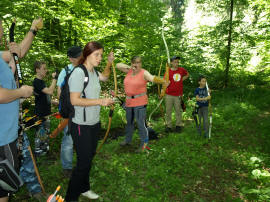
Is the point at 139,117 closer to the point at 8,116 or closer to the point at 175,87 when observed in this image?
the point at 175,87

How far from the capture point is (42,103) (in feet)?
14.9

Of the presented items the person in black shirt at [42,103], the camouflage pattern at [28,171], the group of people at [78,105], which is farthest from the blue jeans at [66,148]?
the person in black shirt at [42,103]

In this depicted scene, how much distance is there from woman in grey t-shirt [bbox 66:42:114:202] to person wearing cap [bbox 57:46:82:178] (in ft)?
2.85

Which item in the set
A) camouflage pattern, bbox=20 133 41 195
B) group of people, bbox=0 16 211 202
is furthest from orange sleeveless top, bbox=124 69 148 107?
camouflage pattern, bbox=20 133 41 195

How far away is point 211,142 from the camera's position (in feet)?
18.9

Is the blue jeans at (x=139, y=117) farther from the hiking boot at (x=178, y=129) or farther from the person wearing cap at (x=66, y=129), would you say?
the hiking boot at (x=178, y=129)

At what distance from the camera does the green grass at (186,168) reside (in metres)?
3.63

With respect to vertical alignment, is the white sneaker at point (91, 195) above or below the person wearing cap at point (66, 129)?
below

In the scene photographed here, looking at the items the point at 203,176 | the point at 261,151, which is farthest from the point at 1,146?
the point at 261,151

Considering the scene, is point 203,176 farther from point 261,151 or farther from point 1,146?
point 1,146

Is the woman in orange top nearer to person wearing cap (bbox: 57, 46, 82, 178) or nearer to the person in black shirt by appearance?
person wearing cap (bbox: 57, 46, 82, 178)

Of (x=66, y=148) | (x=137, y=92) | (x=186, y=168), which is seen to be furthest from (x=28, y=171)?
(x=186, y=168)

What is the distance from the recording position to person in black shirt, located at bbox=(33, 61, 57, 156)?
13.6 ft

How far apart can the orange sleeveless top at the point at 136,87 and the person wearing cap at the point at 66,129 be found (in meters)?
1.54
